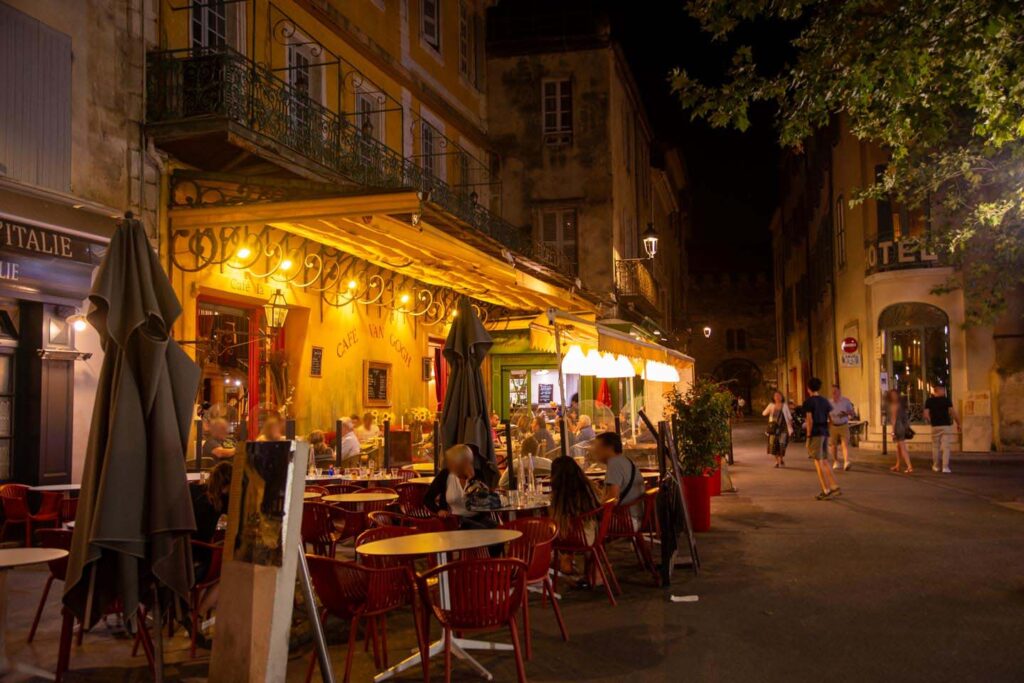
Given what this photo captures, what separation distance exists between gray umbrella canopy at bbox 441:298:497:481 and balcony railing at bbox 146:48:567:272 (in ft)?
9.68

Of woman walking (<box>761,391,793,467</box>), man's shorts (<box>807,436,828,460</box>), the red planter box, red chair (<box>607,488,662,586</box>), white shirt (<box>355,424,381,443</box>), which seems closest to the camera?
red chair (<box>607,488,662,586</box>)

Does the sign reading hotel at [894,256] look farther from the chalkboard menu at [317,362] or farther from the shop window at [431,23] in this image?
the chalkboard menu at [317,362]

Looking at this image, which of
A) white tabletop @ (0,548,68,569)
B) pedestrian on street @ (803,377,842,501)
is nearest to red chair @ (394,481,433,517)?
white tabletop @ (0,548,68,569)

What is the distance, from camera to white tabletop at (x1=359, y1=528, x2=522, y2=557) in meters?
5.65

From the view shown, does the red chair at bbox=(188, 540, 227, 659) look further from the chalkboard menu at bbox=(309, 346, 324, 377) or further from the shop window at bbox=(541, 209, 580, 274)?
the shop window at bbox=(541, 209, 580, 274)

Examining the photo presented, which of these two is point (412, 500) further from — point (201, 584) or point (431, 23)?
point (431, 23)

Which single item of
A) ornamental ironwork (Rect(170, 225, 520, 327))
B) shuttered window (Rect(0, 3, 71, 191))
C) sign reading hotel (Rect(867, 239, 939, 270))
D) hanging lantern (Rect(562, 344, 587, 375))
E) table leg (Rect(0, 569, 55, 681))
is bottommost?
table leg (Rect(0, 569, 55, 681))

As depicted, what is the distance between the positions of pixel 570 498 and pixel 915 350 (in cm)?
2105

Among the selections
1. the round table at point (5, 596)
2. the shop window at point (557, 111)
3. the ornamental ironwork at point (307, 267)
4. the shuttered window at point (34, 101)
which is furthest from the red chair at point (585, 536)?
the shop window at point (557, 111)

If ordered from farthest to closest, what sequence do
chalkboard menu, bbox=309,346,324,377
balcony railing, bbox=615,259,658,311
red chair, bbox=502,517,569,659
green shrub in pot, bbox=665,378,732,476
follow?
balcony railing, bbox=615,259,658,311 → chalkboard menu, bbox=309,346,324,377 → green shrub in pot, bbox=665,378,732,476 → red chair, bbox=502,517,569,659

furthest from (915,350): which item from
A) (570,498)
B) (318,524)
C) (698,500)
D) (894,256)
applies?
(318,524)

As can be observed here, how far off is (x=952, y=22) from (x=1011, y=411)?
17364 millimetres

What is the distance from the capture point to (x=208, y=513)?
654cm

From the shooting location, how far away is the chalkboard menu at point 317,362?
14883 mm
